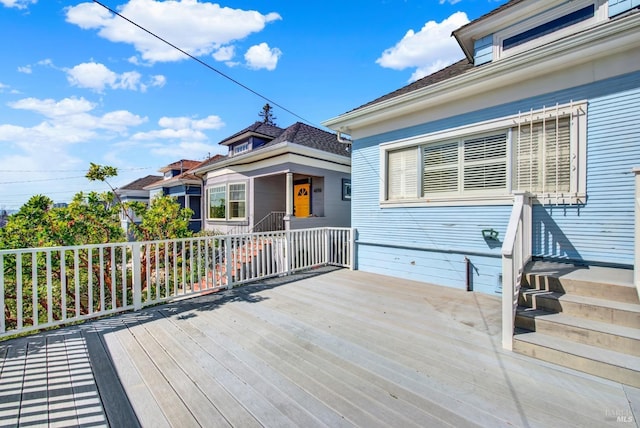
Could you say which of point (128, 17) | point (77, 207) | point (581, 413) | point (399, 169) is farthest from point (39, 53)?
point (581, 413)

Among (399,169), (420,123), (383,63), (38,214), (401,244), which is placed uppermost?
(383,63)

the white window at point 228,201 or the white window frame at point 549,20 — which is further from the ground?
the white window frame at point 549,20

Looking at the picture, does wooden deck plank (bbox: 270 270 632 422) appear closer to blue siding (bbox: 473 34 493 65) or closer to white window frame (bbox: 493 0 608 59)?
white window frame (bbox: 493 0 608 59)

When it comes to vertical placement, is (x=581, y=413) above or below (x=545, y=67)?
below

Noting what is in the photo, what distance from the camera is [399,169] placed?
5.45m

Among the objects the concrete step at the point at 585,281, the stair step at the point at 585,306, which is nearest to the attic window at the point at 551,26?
the concrete step at the point at 585,281

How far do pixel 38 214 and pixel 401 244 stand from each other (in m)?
5.78

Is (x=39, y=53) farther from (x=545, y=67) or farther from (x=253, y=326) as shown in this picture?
(x=545, y=67)

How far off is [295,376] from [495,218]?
12.6 feet

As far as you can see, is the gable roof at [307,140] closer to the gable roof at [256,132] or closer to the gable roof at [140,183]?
the gable roof at [256,132]

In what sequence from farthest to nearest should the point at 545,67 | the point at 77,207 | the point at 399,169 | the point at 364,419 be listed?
the point at 399,169, the point at 77,207, the point at 545,67, the point at 364,419

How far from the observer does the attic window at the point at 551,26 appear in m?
4.11

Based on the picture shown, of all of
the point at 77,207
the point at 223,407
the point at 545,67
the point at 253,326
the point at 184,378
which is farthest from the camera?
the point at 77,207

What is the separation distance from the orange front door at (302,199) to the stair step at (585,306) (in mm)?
7387
